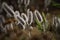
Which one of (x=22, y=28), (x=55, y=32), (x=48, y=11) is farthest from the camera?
(x=48, y=11)

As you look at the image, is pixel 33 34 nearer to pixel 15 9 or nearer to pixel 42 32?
pixel 42 32

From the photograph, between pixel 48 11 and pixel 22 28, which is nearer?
pixel 22 28

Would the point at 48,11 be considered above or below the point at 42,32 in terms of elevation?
above

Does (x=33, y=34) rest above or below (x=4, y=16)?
below

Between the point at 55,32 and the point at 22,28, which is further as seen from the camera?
the point at 55,32

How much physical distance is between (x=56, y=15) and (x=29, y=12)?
0.34 meters

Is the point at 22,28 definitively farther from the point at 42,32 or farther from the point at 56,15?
the point at 56,15

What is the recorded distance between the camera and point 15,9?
7.21ft

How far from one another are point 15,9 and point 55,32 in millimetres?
528

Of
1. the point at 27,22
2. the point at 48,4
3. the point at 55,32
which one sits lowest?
the point at 55,32

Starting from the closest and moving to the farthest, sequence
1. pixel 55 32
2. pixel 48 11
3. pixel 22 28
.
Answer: pixel 22 28 < pixel 55 32 < pixel 48 11

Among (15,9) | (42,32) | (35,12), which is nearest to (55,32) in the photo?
(42,32)

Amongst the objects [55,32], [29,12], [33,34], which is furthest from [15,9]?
[55,32]

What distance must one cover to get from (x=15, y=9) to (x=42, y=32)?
416mm
